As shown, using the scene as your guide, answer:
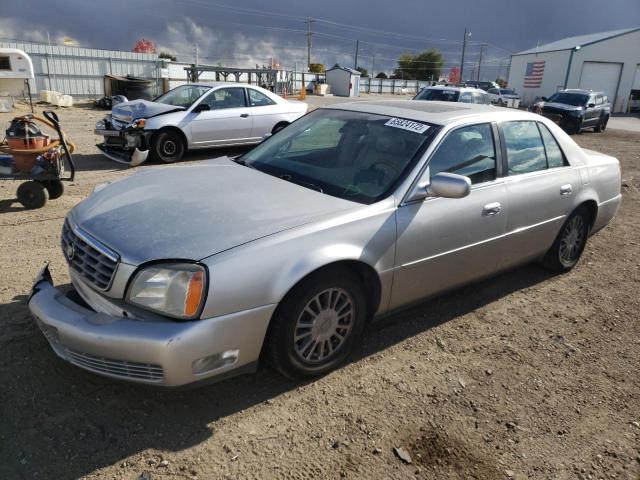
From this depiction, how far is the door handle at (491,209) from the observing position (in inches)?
144

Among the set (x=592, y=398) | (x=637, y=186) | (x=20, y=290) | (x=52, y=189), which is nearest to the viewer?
(x=592, y=398)

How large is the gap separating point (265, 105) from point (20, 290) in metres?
7.62

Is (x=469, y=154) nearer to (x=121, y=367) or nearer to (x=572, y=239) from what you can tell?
(x=572, y=239)

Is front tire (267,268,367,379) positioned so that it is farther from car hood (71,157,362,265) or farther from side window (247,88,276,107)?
side window (247,88,276,107)

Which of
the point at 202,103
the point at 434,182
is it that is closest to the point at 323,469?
the point at 434,182

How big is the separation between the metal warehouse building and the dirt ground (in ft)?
133

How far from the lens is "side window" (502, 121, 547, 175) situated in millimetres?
3975

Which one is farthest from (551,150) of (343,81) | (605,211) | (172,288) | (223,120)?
(343,81)

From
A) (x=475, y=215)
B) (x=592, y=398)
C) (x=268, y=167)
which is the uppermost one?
(x=268, y=167)

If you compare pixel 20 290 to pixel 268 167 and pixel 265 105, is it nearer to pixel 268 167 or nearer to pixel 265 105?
pixel 268 167

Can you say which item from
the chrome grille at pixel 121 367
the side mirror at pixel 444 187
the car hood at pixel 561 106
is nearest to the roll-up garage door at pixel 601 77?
the car hood at pixel 561 106

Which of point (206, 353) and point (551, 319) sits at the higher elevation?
point (206, 353)

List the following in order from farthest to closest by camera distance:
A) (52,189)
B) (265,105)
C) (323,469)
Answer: (265,105)
(52,189)
(323,469)

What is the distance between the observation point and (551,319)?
13.4 ft
